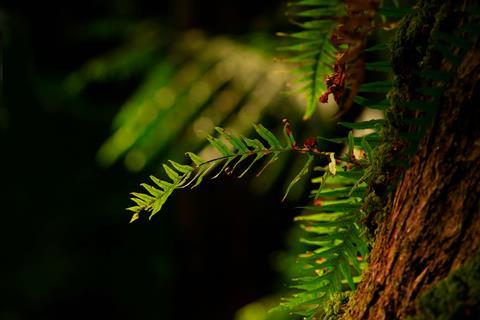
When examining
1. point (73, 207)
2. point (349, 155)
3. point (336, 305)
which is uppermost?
point (349, 155)

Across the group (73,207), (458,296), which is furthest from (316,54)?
(73,207)

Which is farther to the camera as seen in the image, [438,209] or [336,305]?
[336,305]

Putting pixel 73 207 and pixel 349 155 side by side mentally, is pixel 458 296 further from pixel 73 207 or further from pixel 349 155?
pixel 73 207

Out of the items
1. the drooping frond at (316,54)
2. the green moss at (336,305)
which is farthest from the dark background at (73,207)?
the green moss at (336,305)

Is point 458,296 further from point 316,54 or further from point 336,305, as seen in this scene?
point 316,54

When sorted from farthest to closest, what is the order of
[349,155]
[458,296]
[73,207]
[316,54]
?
[73,207] → [316,54] → [349,155] → [458,296]

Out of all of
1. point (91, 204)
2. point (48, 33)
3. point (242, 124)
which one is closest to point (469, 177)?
point (242, 124)

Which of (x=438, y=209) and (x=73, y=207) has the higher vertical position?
(x=438, y=209)

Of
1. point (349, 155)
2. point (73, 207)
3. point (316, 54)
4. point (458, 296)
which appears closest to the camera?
point (458, 296)
